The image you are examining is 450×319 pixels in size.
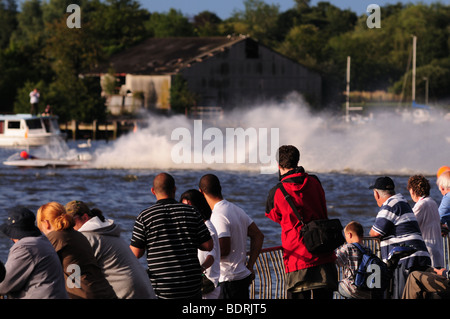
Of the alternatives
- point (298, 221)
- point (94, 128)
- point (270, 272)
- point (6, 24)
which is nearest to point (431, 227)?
point (270, 272)

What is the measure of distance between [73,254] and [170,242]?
861 millimetres

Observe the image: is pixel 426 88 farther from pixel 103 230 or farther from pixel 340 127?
pixel 103 230

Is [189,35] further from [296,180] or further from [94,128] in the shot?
[296,180]

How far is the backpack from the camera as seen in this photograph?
897cm

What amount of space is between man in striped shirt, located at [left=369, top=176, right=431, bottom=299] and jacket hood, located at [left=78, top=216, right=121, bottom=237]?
2.89 metres

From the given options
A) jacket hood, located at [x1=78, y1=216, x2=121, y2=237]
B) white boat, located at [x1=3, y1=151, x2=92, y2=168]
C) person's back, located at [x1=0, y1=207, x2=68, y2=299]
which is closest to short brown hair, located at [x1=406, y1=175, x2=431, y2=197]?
jacket hood, located at [x1=78, y1=216, x2=121, y2=237]

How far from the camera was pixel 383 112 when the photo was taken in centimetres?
9356

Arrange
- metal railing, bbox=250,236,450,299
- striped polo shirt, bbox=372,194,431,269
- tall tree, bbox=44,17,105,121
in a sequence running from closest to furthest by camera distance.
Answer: striped polo shirt, bbox=372,194,431,269
metal railing, bbox=250,236,450,299
tall tree, bbox=44,17,105,121

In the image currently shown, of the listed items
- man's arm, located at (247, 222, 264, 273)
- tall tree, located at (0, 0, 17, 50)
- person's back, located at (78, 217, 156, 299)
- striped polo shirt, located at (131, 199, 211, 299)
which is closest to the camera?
person's back, located at (78, 217, 156, 299)

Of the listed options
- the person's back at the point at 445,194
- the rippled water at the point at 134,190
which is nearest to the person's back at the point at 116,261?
the person's back at the point at 445,194

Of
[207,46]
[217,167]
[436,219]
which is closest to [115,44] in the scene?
[207,46]

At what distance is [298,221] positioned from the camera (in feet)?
27.6

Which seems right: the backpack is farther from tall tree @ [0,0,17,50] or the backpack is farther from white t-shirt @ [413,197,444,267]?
tall tree @ [0,0,17,50]

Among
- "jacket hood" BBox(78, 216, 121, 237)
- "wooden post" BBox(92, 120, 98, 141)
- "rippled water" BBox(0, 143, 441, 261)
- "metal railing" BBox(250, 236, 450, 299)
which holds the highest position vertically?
"jacket hood" BBox(78, 216, 121, 237)
